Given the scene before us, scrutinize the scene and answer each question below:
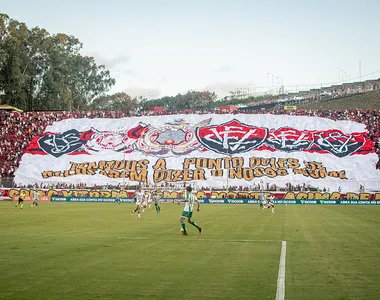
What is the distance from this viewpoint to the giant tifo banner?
85.5 m

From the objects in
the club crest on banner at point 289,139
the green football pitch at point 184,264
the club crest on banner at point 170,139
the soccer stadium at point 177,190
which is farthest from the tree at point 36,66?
the green football pitch at point 184,264

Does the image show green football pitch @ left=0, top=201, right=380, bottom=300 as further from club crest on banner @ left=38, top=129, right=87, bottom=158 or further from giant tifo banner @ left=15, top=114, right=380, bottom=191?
club crest on banner @ left=38, top=129, right=87, bottom=158

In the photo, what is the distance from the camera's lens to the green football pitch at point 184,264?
1258cm

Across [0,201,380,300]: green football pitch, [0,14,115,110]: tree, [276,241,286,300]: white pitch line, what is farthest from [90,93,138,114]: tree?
[276,241,286,300]: white pitch line

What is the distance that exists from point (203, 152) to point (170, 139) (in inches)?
264

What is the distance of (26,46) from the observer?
125 metres

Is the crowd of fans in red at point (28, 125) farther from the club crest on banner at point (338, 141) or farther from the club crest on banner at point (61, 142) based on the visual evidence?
the club crest on banner at point (338, 141)

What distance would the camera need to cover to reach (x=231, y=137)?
93.4 m

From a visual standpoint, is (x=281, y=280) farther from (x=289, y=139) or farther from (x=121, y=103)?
(x=121, y=103)

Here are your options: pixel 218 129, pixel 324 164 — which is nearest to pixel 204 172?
pixel 218 129

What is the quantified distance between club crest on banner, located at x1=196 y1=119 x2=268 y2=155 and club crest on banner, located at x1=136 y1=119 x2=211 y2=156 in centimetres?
152

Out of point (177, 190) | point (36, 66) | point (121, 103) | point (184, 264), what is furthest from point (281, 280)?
point (121, 103)

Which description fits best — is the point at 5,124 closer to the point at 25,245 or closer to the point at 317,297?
the point at 25,245

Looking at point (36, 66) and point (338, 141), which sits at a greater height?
point (36, 66)
